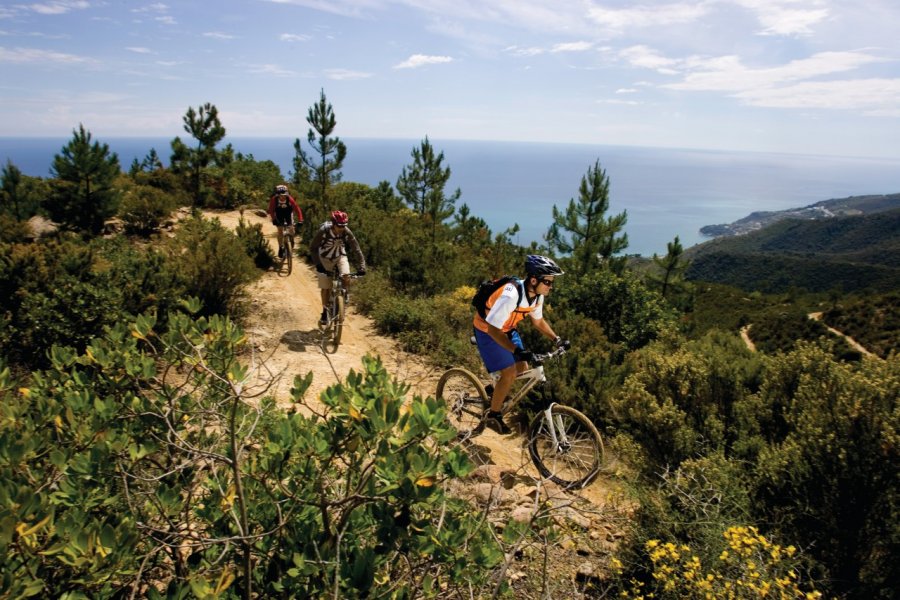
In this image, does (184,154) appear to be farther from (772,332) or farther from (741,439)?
(772,332)

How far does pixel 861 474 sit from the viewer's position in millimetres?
3561

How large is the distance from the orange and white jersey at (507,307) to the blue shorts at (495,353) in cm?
17

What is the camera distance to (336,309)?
839 cm

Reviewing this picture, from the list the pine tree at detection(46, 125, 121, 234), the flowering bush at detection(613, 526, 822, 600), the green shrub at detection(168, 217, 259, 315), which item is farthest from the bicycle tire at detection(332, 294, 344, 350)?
the pine tree at detection(46, 125, 121, 234)

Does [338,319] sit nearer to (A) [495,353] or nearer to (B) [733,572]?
Result: (A) [495,353]

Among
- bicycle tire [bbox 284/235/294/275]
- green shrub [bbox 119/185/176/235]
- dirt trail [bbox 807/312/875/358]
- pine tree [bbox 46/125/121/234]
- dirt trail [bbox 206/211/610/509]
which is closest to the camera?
dirt trail [bbox 206/211/610/509]

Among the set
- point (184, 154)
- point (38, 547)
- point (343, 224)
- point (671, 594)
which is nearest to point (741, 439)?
point (671, 594)

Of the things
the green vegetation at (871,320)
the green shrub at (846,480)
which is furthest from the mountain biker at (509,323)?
the green vegetation at (871,320)

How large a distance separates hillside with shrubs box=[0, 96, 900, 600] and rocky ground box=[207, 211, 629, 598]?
11 cm

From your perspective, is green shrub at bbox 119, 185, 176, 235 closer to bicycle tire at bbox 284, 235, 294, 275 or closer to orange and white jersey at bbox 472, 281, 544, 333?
bicycle tire at bbox 284, 235, 294, 275

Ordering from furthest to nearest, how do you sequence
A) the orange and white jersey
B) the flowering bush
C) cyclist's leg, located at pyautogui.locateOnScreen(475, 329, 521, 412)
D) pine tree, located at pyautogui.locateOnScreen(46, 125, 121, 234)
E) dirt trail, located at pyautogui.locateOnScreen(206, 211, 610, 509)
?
pine tree, located at pyautogui.locateOnScreen(46, 125, 121, 234) < dirt trail, located at pyautogui.locateOnScreen(206, 211, 610, 509) < cyclist's leg, located at pyautogui.locateOnScreen(475, 329, 521, 412) < the orange and white jersey < the flowering bush

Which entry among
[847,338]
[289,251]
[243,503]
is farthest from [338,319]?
[847,338]

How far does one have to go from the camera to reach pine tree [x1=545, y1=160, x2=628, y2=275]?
69.8 feet

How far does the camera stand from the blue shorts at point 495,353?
516cm
